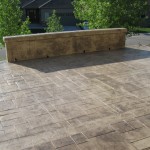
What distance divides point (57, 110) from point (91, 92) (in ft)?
4.70

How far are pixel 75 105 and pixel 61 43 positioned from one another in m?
5.11

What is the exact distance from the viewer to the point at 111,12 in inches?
590

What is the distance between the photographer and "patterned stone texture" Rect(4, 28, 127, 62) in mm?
10164

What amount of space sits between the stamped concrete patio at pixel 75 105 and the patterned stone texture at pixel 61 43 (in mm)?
554

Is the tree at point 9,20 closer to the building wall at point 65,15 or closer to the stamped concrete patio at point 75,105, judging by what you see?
the stamped concrete patio at point 75,105

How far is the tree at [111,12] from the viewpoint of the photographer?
1485cm

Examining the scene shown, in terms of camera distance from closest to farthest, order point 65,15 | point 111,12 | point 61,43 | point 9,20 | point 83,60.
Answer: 1. point 83,60
2. point 61,43
3. point 111,12
4. point 9,20
5. point 65,15

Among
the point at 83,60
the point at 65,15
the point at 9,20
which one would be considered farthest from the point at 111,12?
the point at 65,15

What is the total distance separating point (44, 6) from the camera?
47.4 m

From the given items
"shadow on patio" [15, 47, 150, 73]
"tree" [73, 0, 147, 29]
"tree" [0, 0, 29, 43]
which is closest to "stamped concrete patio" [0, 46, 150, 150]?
"shadow on patio" [15, 47, 150, 73]

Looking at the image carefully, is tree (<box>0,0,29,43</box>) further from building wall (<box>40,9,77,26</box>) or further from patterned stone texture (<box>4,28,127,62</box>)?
building wall (<box>40,9,77,26</box>)

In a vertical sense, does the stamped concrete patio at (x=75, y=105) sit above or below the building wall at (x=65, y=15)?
below

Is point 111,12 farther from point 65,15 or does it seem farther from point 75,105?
point 65,15

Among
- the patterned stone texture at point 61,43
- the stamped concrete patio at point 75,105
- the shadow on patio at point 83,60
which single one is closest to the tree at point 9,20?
the patterned stone texture at point 61,43
